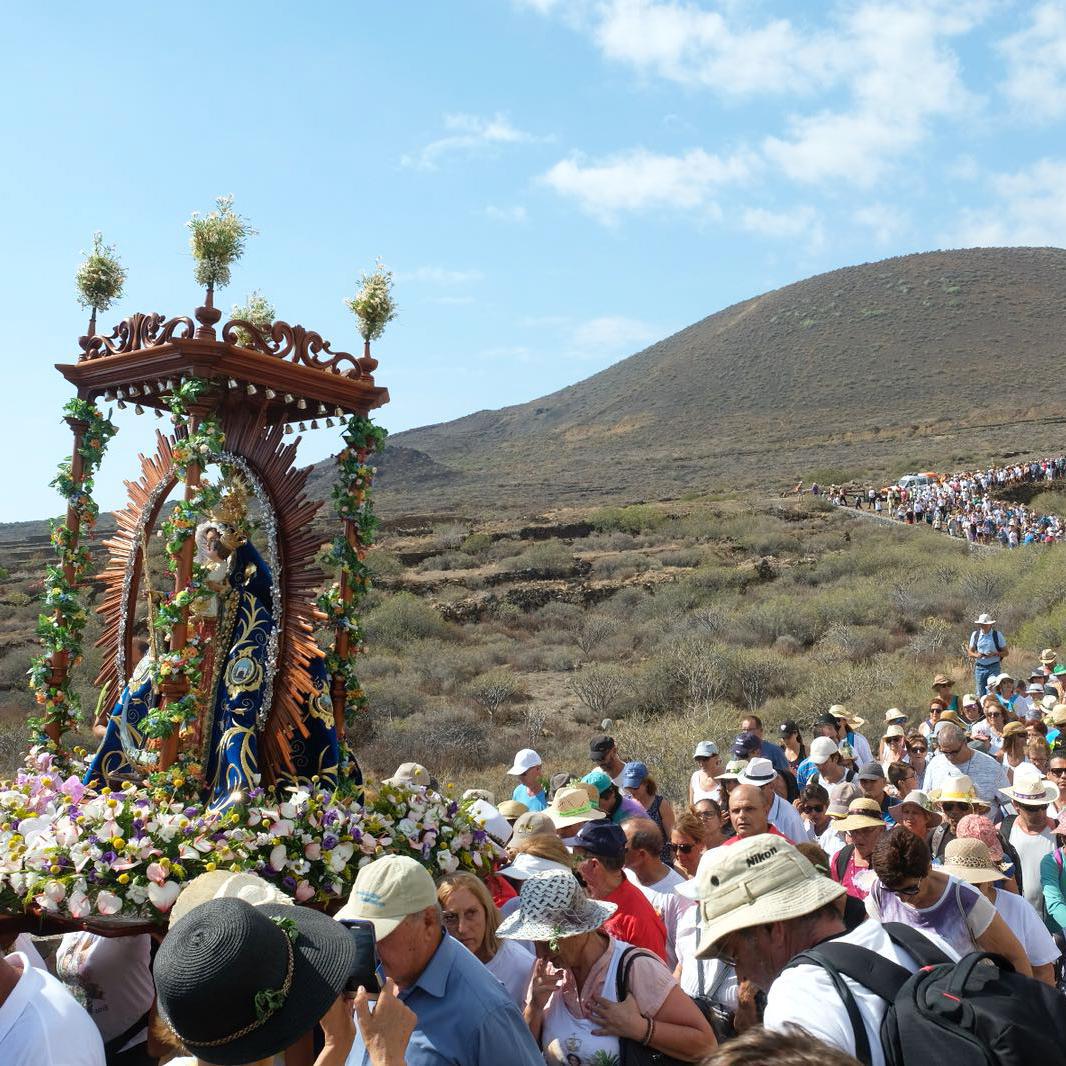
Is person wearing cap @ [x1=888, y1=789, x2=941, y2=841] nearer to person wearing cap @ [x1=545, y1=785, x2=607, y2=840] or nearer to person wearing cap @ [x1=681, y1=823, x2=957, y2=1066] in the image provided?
person wearing cap @ [x1=545, y1=785, x2=607, y2=840]

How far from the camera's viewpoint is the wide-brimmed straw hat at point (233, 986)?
86.5 inches

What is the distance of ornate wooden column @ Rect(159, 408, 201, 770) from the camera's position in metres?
5.56

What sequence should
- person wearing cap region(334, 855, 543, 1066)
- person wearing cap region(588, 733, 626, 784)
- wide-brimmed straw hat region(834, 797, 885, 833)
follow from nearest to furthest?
person wearing cap region(334, 855, 543, 1066), wide-brimmed straw hat region(834, 797, 885, 833), person wearing cap region(588, 733, 626, 784)

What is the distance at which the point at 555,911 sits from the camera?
3.43 metres

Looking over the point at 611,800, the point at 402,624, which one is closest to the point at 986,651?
the point at 611,800

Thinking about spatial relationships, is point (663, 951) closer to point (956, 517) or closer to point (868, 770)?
point (868, 770)

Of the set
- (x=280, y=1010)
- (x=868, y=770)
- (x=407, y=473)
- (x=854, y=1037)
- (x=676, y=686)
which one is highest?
(x=407, y=473)

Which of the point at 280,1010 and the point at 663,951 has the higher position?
the point at 280,1010

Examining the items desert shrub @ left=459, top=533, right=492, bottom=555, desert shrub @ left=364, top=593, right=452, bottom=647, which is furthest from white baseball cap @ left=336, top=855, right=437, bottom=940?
desert shrub @ left=459, top=533, right=492, bottom=555

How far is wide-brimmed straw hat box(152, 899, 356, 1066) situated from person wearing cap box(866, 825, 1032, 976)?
2141 mm

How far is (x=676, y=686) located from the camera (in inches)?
768

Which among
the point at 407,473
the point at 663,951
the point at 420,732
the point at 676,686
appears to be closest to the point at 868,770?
the point at 663,951

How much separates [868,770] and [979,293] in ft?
340

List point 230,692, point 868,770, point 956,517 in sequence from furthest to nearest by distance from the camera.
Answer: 1. point 956,517
2. point 868,770
3. point 230,692
